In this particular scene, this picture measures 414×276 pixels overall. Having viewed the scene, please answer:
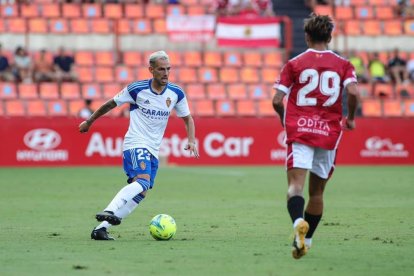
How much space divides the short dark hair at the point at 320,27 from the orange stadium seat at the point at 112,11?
893 inches

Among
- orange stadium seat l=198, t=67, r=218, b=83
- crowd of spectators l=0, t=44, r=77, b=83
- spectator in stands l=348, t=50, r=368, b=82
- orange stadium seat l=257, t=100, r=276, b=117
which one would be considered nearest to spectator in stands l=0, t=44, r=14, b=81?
crowd of spectators l=0, t=44, r=77, b=83

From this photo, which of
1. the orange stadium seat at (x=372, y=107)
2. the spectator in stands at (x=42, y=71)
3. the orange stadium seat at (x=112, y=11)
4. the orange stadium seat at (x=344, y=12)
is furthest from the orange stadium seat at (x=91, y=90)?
the orange stadium seat at (x=344, y=12)

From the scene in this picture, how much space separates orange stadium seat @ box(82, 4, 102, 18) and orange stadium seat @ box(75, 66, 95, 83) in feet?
8.36

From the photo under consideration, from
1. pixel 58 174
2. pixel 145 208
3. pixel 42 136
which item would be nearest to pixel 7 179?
pixel 58 174

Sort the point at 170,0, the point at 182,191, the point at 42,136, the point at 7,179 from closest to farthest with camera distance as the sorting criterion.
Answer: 1. the point at 182,191
2. the point at 7,179
3. the point at 42,136
4. the point at 170,0

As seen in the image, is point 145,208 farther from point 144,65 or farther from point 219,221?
point 144,65

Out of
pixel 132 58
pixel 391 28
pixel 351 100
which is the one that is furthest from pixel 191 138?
pixel 391 28

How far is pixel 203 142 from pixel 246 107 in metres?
3.03

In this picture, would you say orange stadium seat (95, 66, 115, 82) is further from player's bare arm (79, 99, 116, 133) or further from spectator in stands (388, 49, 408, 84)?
player's bare arm (79, 99, 116, 133)

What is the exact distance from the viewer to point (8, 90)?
92.5ft

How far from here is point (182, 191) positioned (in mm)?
18891

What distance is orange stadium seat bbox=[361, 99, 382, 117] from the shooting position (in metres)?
29.8

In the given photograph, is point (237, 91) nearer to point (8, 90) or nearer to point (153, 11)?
point (153, 11)

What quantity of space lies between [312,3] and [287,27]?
7.88ft
